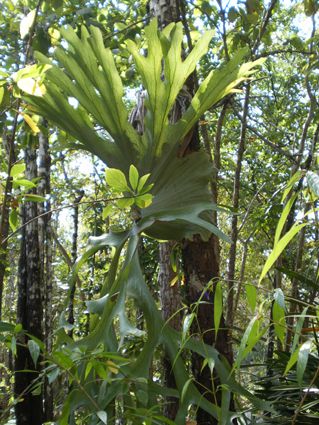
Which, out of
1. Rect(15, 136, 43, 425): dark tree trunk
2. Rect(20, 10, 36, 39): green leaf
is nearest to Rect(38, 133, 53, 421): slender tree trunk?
Rect(15, 136, 43, 425): dark tree trunk

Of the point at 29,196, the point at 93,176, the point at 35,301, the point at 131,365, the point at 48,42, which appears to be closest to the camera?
the point at 131,365

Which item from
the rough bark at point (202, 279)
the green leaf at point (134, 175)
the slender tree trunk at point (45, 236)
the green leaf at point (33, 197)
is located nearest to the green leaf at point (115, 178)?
the green leaf at point (134, 175)

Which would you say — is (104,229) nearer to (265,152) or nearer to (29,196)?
(265,152)

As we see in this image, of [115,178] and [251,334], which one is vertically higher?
[115,178]

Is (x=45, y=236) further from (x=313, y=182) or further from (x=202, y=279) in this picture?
(x=313, y=182)

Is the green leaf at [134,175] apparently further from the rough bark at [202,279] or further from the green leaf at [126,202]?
the rough bark at [202,279]

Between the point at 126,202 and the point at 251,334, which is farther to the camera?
the point at 126,202

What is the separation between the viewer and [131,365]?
5.94 ft

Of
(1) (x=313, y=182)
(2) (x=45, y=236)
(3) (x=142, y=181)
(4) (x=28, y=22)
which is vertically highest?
(4) (x=28, y=22)

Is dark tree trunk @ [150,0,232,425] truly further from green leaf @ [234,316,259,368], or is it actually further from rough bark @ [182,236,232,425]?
green leaf @ [234,316,259,368]

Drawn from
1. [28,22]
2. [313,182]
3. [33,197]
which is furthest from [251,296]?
[28,22]

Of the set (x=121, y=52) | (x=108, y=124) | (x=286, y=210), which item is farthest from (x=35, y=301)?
(x=286, y=210)

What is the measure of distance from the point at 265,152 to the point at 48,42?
4.47 metres

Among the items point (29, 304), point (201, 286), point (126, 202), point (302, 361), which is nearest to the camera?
point (302, 361)
